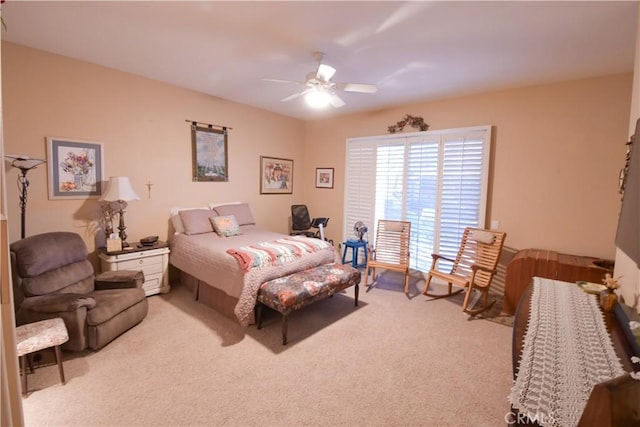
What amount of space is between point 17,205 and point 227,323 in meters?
2.43

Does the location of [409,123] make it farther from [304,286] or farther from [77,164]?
[77,164]

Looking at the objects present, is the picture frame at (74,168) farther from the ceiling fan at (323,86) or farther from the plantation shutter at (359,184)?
the plantation shutter at (359,184)

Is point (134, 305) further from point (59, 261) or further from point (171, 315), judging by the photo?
point (59, 261)

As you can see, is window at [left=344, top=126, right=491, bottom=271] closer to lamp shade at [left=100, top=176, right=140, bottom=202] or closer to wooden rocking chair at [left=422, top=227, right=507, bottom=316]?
wooden rocking chair at [left=422, top=227, right=507, bottom=316]

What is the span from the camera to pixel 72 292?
2.71 m

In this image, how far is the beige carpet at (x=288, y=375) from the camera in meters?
1.90

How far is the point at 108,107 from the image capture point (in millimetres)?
3467

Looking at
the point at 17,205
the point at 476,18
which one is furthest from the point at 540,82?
the point at 17,205

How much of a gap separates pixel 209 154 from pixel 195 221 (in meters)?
1.13

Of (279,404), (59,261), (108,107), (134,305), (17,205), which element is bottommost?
(279,404)

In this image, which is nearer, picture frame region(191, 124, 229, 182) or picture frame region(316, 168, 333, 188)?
picture frame region(191, 124, 229, 182)

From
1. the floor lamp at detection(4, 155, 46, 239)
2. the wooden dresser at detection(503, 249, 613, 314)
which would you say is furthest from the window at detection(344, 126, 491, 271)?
the floor lamp at detection(4, 155, 46, 239)

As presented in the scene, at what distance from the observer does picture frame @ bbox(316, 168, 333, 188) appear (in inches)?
221

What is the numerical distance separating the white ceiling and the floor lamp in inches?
44.0
